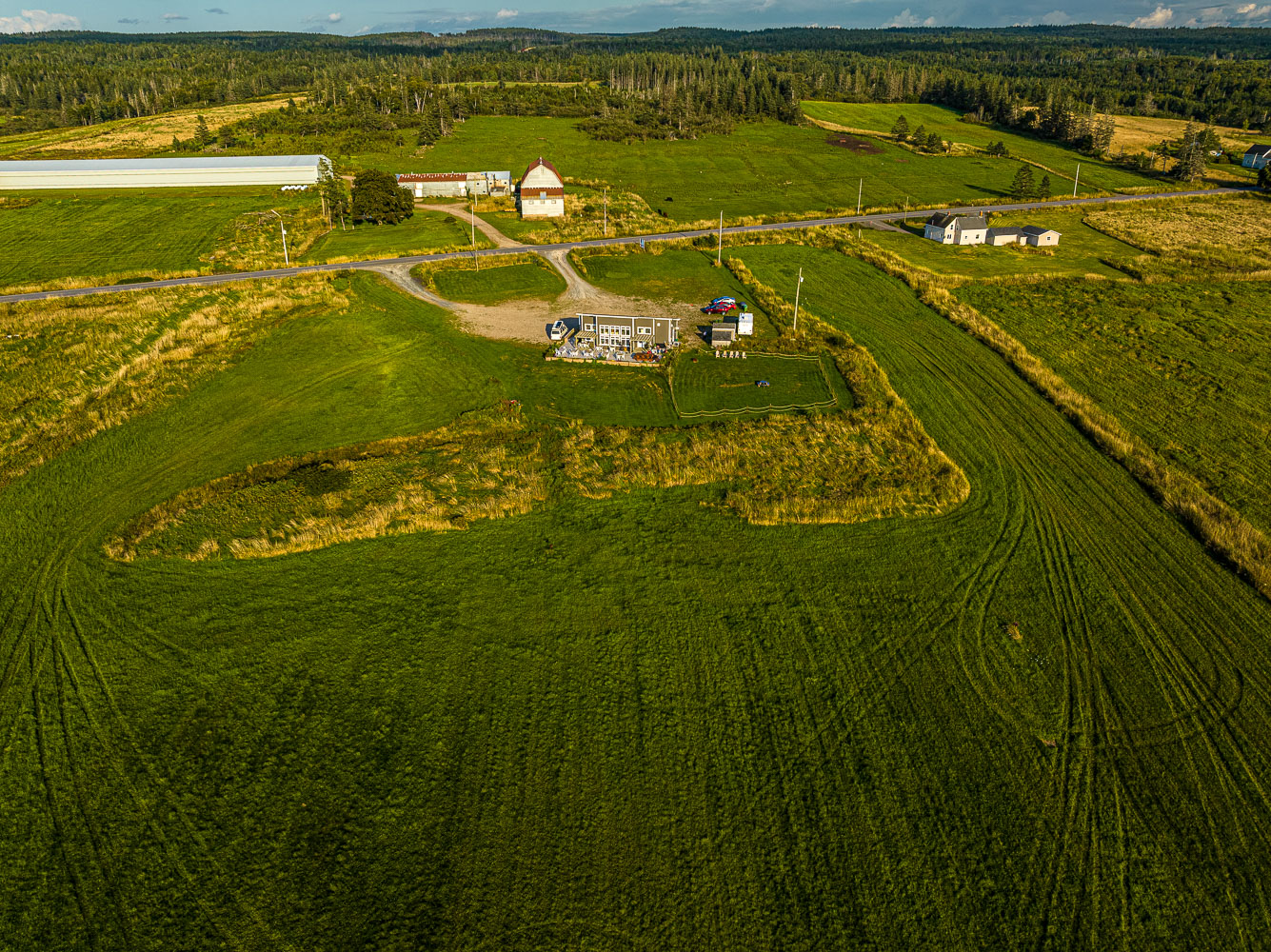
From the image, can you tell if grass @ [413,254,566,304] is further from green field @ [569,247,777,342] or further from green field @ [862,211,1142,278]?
green field @ [862,211,1142,278]

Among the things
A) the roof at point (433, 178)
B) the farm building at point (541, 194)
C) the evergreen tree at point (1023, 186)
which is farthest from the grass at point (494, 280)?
the evergreen tree at point (1023, 186)

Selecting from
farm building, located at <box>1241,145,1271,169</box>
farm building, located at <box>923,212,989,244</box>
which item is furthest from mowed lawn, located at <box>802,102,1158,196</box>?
farm building, located at <box>923,212,989,244</box>

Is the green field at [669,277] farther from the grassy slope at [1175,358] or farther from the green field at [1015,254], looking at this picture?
the green field at [1015,254]

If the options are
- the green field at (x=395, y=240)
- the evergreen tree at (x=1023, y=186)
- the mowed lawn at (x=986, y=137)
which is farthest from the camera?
the mowed lawn at (x=986, y=137)

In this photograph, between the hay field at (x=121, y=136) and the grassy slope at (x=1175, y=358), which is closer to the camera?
the grassy slope at (x=1175, y=358)

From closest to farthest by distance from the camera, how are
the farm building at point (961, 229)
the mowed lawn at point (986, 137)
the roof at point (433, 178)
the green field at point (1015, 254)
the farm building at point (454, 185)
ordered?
the green field at point (1015, 254) → the farm building at point (961, 229) → the farm building at point (454, 185) → the roof at point (433, 178) → the mowed lawn at point (986, 137)
